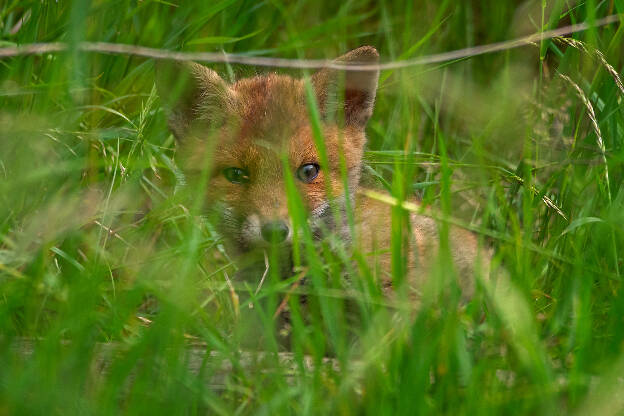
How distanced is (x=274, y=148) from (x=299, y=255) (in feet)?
2.48

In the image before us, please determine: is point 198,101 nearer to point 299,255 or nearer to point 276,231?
point 276,231

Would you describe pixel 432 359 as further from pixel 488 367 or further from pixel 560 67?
pixel 560 67

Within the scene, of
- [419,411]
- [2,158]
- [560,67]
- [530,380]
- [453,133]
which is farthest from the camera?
[453,133]

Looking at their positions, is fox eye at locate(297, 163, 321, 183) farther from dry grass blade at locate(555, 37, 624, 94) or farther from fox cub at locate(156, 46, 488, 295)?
dry grass blade at locate(555, 37, 624, 94)

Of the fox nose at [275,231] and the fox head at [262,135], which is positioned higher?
the fox head at [262,135]

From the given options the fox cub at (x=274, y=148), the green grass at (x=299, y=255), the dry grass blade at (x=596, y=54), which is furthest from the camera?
the fox cub at (x=274, y=148)

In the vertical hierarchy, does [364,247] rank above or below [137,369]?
above

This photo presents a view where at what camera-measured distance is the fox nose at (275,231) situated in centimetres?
277

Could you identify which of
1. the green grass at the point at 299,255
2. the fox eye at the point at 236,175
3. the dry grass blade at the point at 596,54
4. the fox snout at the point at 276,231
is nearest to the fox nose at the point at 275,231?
the fox snout at the point at 276,231

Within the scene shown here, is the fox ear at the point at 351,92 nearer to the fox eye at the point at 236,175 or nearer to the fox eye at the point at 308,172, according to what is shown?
the fox eye at the point at 308,172

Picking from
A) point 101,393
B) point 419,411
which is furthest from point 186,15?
point 419,411

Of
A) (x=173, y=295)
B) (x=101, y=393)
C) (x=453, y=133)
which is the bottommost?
(x=101, y=393)

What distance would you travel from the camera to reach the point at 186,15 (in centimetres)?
309

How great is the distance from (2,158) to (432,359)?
1.68 metres
